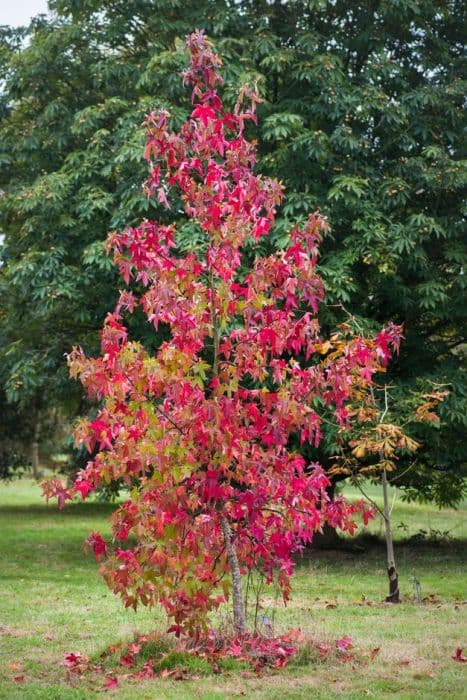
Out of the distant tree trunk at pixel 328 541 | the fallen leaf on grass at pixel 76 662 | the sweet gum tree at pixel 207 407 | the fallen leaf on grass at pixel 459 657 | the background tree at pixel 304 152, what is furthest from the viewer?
the distant tree trunk at pixel 328 541

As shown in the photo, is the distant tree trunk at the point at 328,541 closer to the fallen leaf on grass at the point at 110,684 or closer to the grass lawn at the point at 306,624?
A: the grass lawn at the point at 306,624

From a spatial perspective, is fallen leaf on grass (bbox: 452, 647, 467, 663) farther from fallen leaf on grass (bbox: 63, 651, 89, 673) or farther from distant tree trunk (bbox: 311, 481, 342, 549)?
distant tree trunk (bbox: 311, 481, 342, 549)

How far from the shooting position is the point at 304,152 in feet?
47.5

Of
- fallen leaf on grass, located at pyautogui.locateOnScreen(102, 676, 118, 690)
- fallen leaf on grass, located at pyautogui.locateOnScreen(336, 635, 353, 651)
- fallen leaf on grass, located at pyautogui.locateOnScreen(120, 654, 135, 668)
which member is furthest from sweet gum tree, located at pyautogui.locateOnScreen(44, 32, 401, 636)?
fallen leaf on grass, located at pyautogui.locateOnScreen(336, 635, 353, 651)

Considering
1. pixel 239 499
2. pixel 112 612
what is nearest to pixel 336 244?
pixel 112 612

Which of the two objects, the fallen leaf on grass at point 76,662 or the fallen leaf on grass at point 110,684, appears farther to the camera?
the fallen leaf on grass at point 76,662

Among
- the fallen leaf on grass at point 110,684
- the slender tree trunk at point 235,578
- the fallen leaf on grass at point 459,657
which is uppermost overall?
the slender tree trunk at point 235,578

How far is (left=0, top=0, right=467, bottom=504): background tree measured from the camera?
1420 centimetres

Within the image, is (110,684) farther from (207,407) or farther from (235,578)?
(207,407)

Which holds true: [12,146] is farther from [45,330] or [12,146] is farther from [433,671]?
[433,671]

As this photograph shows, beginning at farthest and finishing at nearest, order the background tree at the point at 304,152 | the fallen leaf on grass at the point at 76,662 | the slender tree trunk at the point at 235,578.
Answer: the background tree at the point at 304,152
the slender tree trunk at the point at 235,578
the fallen leaf on grass at the point at 76,662

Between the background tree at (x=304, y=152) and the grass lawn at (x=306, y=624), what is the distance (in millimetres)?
2008

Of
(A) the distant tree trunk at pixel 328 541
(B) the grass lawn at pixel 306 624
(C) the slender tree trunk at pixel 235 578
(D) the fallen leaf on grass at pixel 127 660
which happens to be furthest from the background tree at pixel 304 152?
(D) the fallen leaf on grass at pixel 127 660

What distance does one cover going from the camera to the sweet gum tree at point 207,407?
745 centimetres
